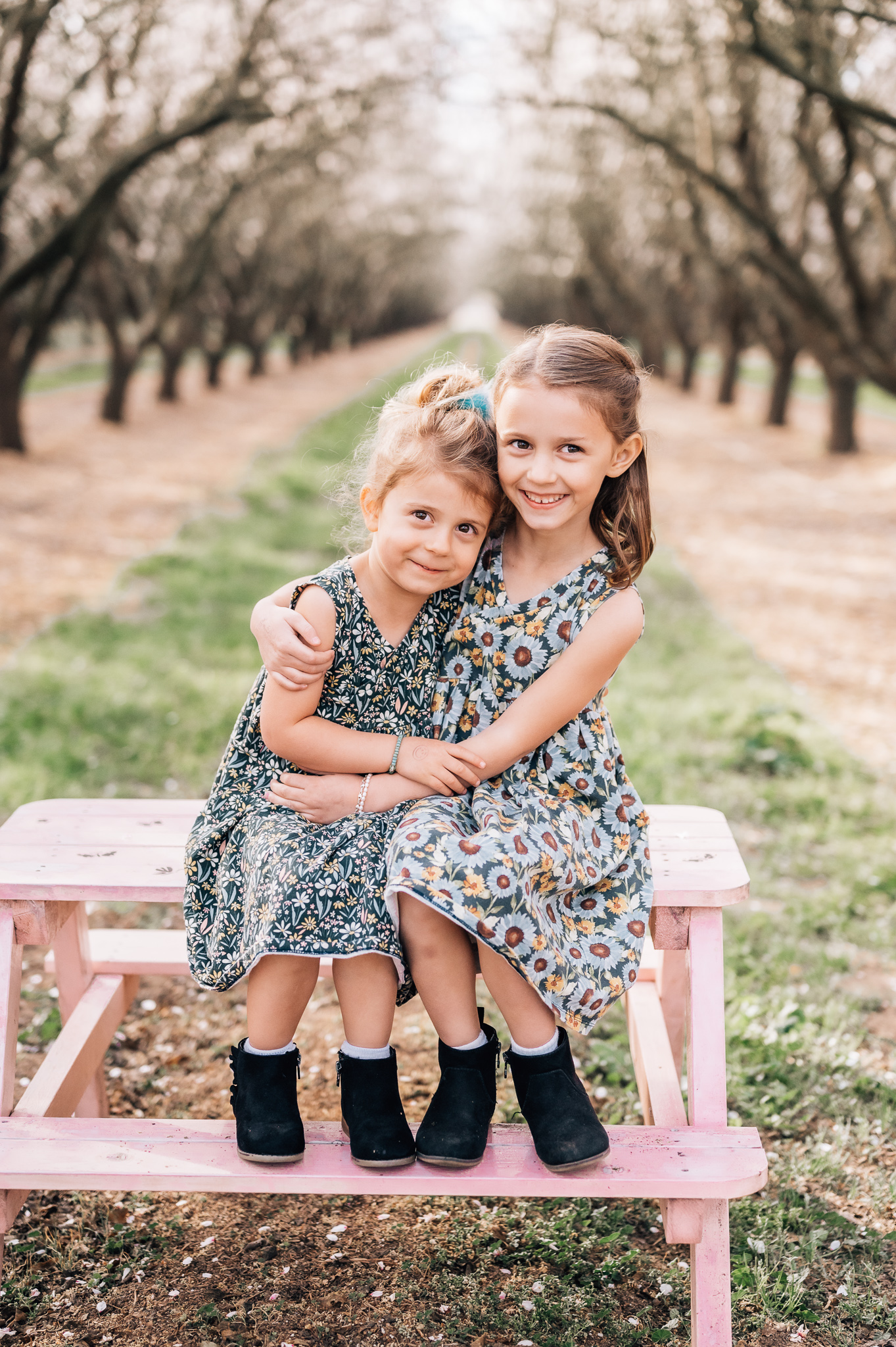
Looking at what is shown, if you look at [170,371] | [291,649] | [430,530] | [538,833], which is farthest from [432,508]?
[170,371]

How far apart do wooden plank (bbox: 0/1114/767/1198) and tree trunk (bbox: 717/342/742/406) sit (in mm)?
18694

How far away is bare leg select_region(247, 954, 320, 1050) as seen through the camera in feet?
6.09

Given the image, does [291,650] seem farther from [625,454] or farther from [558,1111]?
[558,1111]

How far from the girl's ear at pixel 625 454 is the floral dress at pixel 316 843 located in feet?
1.26

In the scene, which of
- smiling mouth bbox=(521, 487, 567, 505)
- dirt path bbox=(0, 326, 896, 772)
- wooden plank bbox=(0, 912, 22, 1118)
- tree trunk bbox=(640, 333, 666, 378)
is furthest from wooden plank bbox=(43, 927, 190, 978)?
tree trunk bbox=(640, 333, 666, 378)

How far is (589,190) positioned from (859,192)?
6740mm

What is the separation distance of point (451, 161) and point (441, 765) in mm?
27314

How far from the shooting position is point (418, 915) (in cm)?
180

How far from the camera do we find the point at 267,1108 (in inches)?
73.1

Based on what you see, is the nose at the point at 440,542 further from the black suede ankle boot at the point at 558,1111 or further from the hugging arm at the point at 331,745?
the black suede ankle boot at the point at 558,1111

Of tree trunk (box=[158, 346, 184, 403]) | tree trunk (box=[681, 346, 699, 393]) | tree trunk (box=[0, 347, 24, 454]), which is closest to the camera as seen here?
tree trunk (box=[0, 347, 24, 454])

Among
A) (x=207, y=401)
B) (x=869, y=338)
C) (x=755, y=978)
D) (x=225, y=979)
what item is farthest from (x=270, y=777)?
(x=207, y=401)

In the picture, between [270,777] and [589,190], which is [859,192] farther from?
[270,777]

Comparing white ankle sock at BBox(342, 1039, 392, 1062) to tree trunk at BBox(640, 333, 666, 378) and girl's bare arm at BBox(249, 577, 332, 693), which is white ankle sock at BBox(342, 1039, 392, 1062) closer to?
girl's bare arm at BBox(249, 577, 332, 693)
